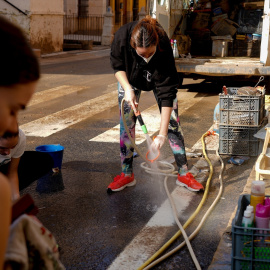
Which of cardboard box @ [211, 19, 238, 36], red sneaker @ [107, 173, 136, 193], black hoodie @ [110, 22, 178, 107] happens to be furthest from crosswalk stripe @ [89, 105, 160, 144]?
cardboard box @ [211, 19, 238, 36]

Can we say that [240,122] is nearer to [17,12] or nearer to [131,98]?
[131,98]

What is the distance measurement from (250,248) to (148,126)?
16.7 feet

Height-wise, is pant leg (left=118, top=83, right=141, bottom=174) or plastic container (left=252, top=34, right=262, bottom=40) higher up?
plastic container (left=252, top=34, right=262, bottom=40)

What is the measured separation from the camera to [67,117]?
8.57 metres

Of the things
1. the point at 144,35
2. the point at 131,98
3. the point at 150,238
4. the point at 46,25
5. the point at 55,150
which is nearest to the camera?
the point at 150,238

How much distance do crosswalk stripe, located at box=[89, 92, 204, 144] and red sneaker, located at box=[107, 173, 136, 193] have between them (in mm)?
1791

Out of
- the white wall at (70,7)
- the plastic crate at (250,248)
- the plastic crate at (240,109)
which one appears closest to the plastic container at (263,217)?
the plastic crate at (250,248)

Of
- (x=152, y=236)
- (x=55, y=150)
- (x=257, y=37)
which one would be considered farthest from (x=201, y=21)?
(x=152, y=236)

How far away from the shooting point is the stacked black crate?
232 inches

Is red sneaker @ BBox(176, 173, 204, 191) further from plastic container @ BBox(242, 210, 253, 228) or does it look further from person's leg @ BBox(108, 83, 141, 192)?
plastic container @ BBox(242, 210, 253, 228)

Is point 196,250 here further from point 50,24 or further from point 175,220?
point 50,24

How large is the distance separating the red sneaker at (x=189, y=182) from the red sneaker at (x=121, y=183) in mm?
468

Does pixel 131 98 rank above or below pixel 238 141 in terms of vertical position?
above

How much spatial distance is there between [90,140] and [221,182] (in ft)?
8.01
